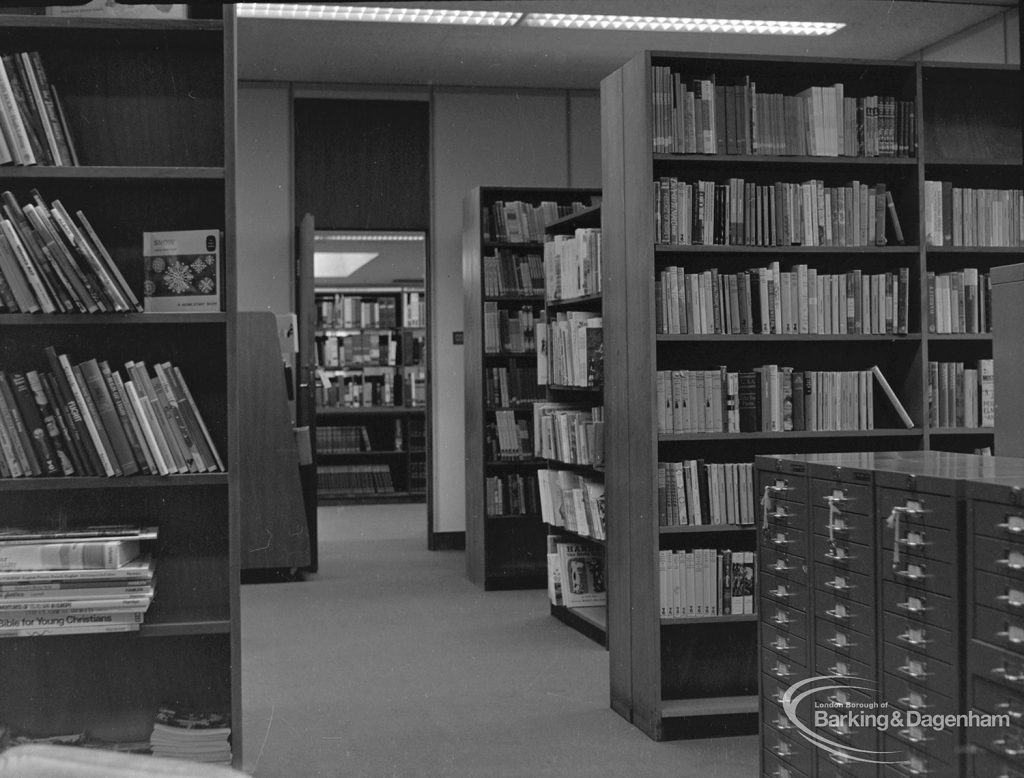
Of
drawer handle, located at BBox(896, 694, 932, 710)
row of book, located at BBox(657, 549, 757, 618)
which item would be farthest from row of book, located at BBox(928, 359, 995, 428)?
drawer handle, located at BBox(896, 694, 932, 710)

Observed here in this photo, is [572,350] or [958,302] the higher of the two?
[958,302]

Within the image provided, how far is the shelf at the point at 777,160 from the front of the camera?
166 inches

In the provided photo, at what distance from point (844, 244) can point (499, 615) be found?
3.06 metres

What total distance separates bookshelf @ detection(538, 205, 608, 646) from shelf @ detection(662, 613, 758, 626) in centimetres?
120

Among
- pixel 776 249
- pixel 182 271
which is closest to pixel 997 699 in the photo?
pixel 182 271

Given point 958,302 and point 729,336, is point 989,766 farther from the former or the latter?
point 958,302

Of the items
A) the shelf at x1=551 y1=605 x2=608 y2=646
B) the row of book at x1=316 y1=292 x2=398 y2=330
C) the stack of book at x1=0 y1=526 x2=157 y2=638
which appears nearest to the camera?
the stack of book at x1=0 y1=526 x2=157 y2=638

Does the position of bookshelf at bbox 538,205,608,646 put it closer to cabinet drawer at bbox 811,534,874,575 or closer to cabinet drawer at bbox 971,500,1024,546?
cabinet drawer at bbox 811,534,874,575

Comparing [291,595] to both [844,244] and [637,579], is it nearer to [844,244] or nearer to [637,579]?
[637,579]

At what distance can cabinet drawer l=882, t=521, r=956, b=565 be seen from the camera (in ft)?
7.00

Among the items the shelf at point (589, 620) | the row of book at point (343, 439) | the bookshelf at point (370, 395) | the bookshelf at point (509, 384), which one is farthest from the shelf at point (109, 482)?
the row of book at point (343, 439)

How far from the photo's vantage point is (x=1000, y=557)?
6.52 ft

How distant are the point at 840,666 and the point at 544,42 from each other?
624cm

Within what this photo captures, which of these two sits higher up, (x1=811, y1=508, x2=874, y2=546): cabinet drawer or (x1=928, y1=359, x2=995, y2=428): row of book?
(x1=928, y1=359, x2=995, y2=428): row of book
